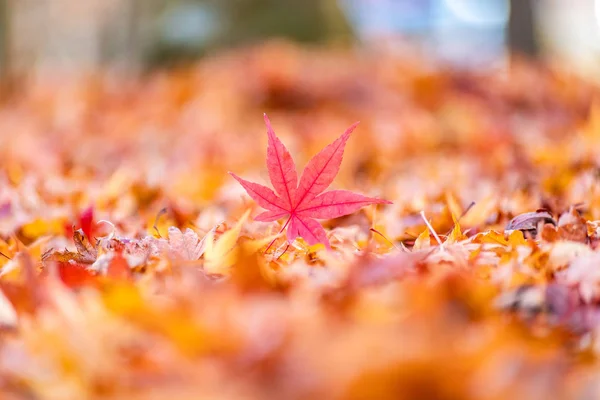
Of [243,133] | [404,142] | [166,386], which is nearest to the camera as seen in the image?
[166,386]

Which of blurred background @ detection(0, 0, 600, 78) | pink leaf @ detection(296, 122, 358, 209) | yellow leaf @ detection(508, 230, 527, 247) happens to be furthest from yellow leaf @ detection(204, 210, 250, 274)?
blurred background @ detection(0, 0, 600, 78)

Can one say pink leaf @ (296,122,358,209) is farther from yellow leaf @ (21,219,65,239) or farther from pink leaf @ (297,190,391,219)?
yellow leaf @ (21,219,65,239)

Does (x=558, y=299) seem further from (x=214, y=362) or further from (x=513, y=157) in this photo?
(x=513, y=157)

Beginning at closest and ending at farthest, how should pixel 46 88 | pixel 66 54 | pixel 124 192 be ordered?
1. pixel 124 192
2. pixel 46 88
3. pixel 66 54

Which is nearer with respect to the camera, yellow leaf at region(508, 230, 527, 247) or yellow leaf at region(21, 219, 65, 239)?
yellow leaf at region(508, 230, 527, 247)

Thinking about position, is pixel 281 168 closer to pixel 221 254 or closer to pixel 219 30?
pixel 221 254

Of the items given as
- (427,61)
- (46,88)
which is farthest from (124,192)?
(46,88)

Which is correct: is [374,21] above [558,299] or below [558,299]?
above
